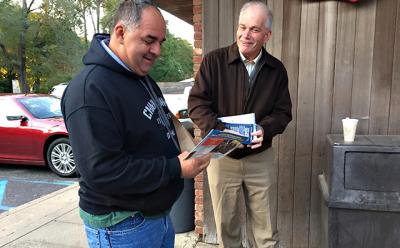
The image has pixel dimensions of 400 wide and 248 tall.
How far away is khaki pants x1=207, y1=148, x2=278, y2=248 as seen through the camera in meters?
2.66

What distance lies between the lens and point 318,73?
308cm

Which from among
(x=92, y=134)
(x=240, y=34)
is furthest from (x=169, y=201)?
(x=240, y=34)

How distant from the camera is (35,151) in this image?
691cm

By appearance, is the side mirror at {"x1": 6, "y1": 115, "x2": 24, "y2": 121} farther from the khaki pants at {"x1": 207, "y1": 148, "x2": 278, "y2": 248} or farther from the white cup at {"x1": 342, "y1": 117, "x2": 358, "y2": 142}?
the white cup at {"x1": 342, "y1": 117, "x2": 358, "y2": 142}

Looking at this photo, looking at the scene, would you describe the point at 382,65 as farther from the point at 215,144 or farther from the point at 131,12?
the point at 131,12

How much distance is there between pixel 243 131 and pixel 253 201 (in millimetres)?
651

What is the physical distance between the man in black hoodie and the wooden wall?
171cm

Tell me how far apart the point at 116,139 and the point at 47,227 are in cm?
318

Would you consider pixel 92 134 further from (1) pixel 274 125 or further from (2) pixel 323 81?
(2) pixel 323 81

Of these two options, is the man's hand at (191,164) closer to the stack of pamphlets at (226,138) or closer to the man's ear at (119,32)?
the stack of pamphlets at (226,138)

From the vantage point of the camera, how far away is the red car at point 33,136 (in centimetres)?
674

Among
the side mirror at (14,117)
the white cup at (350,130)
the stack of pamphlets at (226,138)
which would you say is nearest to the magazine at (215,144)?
the stack of pamphlets at (226,138)

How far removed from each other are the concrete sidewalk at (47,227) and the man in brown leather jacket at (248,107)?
0.99 m

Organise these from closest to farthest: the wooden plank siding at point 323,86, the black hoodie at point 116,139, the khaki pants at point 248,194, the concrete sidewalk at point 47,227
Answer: the black hoodie at point 116,139
the khaki pants at point 248,194
the wooden plank siding at point 323,86
the concrete sidewalk at point 47,227
